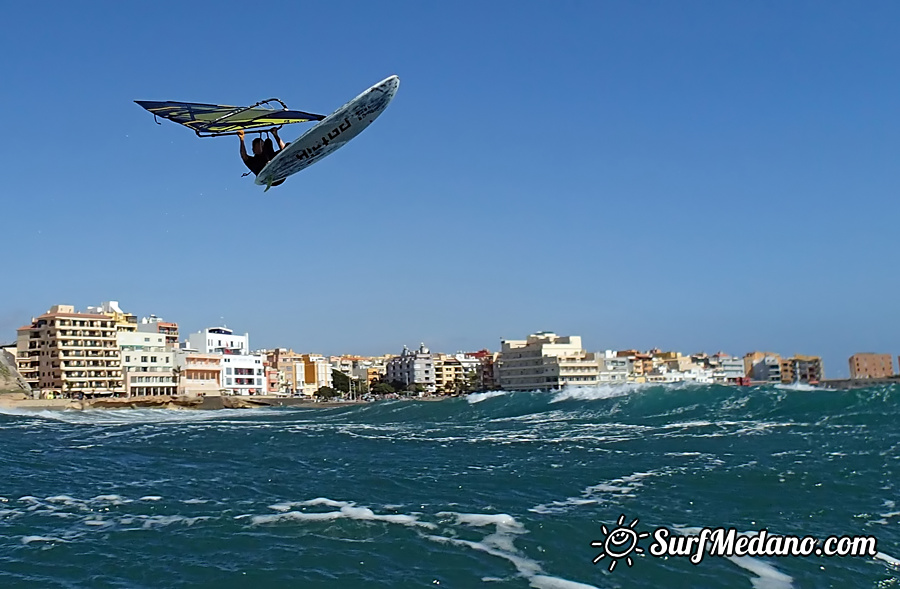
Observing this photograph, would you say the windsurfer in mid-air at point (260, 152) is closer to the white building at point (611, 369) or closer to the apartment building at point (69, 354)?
the apartment building at point (69, 354)

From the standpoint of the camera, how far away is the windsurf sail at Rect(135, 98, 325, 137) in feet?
44.8

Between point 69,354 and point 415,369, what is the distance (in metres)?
70.2

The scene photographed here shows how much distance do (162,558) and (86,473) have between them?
12.1 meters

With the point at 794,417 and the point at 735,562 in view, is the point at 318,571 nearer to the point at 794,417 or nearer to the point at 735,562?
the point at 735,562

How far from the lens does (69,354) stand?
107m

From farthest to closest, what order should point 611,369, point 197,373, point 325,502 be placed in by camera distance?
point 611,369 < point 197,373 < point 325,502

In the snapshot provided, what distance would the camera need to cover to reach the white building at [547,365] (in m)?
127

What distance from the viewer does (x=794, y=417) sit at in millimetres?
44562

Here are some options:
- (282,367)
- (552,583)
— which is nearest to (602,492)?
(552,583)

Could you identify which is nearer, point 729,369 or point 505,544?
point 505,544

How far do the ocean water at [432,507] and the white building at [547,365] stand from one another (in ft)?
301

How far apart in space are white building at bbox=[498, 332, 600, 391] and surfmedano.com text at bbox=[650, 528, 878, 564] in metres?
112

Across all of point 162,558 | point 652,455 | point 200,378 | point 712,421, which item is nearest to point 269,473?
point 162,558

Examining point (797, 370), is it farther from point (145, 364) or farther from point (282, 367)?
point (145, 364)
